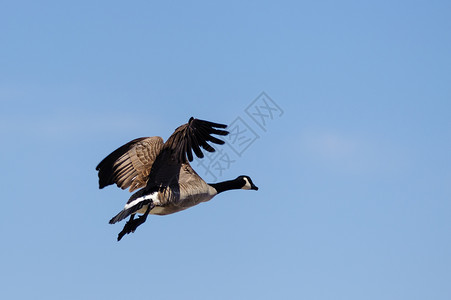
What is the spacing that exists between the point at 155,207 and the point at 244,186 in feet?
11.0

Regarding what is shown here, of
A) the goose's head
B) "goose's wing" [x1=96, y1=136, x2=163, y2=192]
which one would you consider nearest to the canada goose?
"goose's wing" [x1=96, y1=136, x2=163, y2=192]

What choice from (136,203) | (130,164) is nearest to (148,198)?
(136,203)

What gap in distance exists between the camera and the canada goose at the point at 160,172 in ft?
37.4

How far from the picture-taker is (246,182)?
1510 cm

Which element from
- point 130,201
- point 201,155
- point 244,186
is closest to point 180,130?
point 201,155

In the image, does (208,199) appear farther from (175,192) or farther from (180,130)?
(180,130)

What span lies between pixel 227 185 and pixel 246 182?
63cm

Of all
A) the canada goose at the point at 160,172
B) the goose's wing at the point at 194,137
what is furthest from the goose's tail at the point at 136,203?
the goose's wing at the point at 194,137

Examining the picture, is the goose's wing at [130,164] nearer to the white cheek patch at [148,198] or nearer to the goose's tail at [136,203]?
the goose's tail at [136,203]

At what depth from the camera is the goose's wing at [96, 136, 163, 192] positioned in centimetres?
1298

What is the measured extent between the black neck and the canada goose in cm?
26

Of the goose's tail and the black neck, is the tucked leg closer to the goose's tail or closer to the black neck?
the goose's tail

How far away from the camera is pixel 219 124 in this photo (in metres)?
11.2

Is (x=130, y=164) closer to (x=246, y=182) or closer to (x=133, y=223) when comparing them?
(x=133, y=223)
